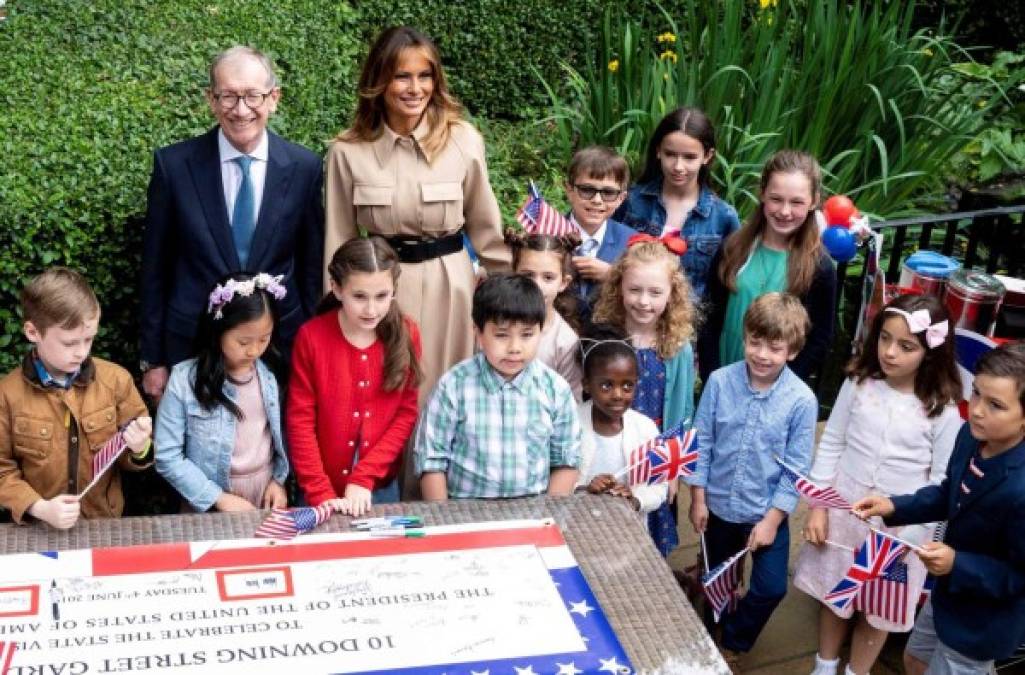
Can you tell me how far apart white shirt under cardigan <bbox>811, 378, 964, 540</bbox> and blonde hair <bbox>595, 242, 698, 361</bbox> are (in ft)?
1.82

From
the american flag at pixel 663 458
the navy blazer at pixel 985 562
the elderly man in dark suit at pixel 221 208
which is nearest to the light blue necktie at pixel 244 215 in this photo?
the elderly man in dark suit at pixel 221 208

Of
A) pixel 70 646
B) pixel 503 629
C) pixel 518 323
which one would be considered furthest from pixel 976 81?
pixel 70 646

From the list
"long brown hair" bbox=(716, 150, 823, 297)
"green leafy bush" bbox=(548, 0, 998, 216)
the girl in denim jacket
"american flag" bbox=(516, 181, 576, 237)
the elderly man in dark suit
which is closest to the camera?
the elderly man in dark suit

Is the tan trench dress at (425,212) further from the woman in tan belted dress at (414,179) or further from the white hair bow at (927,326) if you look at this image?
the white hair bow at (927,326)

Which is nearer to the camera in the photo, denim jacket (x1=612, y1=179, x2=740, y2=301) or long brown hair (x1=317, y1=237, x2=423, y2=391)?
long brown hair (x1=317, y1=237, x2=423, y2=391)

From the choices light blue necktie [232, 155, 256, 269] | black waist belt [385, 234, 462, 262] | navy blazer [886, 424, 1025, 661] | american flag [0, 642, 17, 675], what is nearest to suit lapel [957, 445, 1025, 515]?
navy blazer [886, 424, 1025, 661]

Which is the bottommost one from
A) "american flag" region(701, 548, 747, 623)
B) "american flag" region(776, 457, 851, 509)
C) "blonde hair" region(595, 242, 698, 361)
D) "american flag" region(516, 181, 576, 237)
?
"american flag" region(701, 548, 747, 623)

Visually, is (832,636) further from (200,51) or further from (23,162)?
(200,51)

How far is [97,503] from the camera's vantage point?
3.48 m

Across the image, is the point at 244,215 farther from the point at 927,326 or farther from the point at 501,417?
the point at 927,326

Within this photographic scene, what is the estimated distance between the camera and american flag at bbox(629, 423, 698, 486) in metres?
3.29

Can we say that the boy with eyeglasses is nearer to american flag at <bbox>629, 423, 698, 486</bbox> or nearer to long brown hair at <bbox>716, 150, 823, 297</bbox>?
long brown hair at <bbox>716, 150, 823, 297</bbox>

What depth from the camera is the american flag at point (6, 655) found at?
7.25 feet

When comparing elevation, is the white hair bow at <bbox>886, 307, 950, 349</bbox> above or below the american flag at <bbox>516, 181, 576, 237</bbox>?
below
